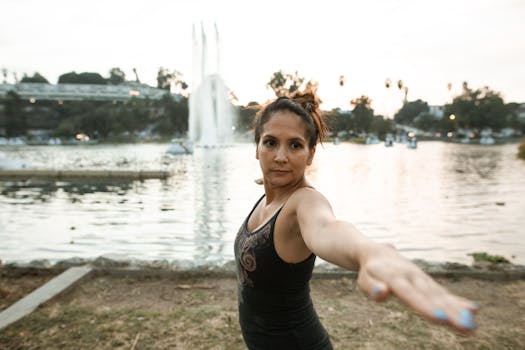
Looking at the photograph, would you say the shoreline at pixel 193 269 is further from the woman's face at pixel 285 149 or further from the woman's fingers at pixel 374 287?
the woman's fingers at pixel 374 287

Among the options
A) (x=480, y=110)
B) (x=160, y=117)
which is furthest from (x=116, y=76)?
(x=480, y=110)

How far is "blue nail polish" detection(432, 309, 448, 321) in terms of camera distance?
36.4 inches

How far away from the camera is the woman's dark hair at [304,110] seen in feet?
7.14

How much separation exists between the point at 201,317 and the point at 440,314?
4396mm

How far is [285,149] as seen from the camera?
212 cm

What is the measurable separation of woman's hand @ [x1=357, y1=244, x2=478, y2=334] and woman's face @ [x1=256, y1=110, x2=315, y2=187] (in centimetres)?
96

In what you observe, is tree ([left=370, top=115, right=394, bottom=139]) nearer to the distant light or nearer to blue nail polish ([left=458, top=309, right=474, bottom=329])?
the distant light

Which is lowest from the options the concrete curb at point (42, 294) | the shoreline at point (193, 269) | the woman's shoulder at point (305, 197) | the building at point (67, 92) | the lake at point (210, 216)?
the lake at point (210, 216)

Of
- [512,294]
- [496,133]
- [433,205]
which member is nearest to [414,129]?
[496,133]

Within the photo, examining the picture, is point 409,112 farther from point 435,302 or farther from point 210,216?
point 435,302

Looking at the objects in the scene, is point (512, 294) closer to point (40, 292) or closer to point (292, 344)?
point (292, 344)

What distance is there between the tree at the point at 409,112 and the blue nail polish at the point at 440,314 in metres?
179

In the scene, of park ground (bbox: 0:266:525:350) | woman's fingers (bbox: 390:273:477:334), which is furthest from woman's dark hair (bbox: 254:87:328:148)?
park ground (bbox: 0:266:525:350)

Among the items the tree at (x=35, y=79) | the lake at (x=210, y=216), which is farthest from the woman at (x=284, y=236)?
the tree at (x=35, y=79)
